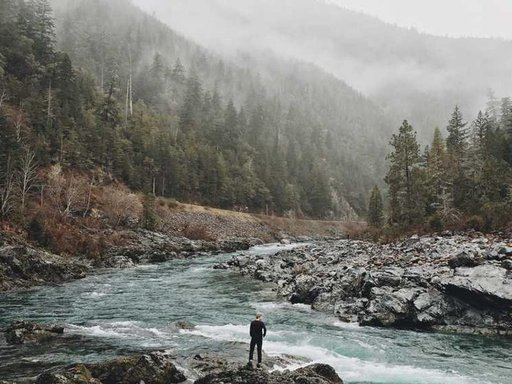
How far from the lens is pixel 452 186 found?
226ft

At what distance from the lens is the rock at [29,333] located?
22.6 metres

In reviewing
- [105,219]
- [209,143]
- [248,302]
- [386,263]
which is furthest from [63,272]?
[209,143]

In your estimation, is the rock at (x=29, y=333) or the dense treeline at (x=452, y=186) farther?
the dense treeline at (x=452, y=186)

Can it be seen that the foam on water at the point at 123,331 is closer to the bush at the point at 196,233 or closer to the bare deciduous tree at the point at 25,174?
the bare deciduous tree at the point at 25,174

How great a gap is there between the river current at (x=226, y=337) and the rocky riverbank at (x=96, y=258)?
3.42m

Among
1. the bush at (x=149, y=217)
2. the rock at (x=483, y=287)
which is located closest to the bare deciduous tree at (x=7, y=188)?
the bush at (x=149, y=217)

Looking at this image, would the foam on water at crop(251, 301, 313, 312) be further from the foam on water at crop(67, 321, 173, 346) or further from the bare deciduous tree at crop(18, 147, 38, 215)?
the bare deciduous tree at crop(18, 147, 38, 215)

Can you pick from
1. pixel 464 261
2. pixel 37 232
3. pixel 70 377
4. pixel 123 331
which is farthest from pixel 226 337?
pixel 37 232

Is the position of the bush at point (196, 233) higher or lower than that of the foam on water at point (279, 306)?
higher

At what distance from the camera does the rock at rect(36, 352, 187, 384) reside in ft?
53.7

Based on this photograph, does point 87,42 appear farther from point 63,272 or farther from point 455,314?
point 455,314

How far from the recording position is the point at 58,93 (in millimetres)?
86625

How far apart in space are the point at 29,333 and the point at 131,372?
899 cm

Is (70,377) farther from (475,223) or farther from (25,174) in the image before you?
(475,223)
